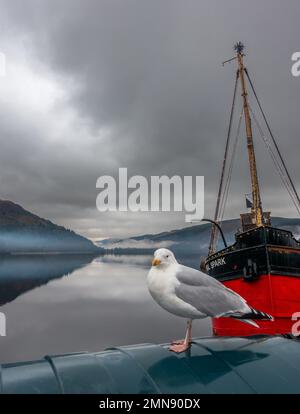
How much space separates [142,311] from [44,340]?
24913mm

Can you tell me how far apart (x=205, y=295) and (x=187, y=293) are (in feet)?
1.36

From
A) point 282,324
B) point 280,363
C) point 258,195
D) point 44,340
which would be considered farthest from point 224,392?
point 44,340

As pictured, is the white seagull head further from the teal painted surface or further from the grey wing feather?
the teal painted surface

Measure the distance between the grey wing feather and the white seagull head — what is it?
0.23 m

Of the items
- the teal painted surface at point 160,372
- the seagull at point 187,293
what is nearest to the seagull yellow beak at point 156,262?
the seagull at point 187,293

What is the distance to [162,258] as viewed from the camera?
189 inches

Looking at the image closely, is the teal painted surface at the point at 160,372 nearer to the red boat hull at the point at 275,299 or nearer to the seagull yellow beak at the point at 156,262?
the seagull yellow beak at the point at 156,262

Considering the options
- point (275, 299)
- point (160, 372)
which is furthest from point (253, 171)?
point (160, 372)

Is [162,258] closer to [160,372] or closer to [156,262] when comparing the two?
[156,262]

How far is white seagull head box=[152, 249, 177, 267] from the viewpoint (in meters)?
4.77

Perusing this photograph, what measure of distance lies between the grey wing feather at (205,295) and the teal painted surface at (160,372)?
3.12 feet

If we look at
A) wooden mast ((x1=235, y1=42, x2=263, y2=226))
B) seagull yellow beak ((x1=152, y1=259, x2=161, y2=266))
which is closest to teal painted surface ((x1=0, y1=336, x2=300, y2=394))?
seagull yellow beak ((x1=152, y1=259, x2=161, y2=266))

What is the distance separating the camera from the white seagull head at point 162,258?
15.6 feet
